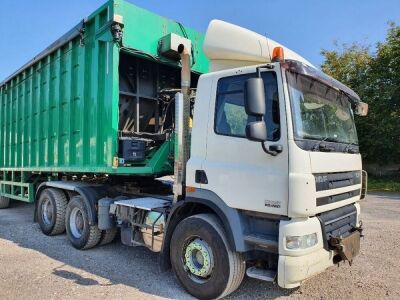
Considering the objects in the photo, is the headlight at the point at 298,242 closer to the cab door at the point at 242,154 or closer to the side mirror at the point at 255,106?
the cab door at the point at 242,154

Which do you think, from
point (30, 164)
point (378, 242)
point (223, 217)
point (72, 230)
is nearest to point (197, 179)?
point (223, 217)

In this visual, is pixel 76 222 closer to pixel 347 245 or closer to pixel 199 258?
pixel 199 258

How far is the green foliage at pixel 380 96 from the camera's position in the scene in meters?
19.1

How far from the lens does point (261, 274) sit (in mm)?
3732

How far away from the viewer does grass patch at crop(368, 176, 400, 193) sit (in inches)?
680

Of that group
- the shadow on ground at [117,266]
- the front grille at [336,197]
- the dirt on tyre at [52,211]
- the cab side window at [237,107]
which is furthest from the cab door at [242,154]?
the dirt on tyre at [52,211]

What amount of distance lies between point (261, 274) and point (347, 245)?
98cm

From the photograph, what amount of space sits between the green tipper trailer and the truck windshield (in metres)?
2.24

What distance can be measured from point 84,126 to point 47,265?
2149 millimetres

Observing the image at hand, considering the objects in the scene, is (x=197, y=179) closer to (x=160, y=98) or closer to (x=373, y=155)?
(x=160, y=98)

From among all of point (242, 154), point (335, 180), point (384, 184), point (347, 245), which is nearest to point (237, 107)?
point (242, 154)

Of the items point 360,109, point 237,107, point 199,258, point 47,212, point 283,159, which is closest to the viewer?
point 283,159

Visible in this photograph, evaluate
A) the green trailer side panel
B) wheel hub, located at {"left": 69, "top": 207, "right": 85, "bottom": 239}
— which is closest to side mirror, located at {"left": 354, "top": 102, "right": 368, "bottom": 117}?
the green trailer side panel

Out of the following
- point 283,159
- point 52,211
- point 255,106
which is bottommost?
point 52,211
